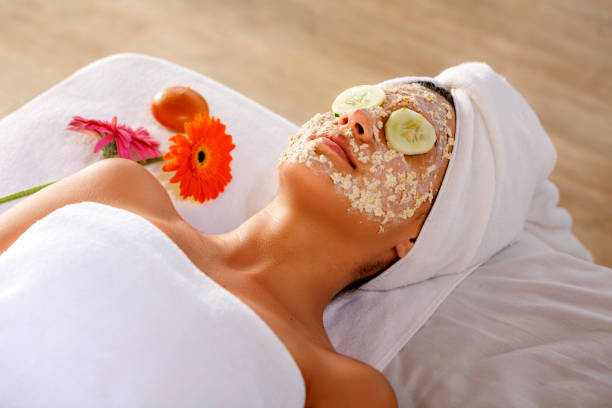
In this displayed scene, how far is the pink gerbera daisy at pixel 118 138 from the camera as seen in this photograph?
164 centimetres

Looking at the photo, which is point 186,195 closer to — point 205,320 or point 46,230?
point 46,230

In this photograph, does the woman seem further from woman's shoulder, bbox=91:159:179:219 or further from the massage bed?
the massage bed

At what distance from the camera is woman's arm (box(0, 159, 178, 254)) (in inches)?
51.7

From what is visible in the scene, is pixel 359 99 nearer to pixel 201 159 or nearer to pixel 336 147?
pixel 336 147

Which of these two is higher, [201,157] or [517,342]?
[201,157]

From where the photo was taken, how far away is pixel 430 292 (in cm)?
154

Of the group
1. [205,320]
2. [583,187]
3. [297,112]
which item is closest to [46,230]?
[205,320]

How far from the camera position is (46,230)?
1.18 m

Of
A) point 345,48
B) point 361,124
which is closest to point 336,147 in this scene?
point 361,124

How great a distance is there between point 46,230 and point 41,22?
2060mm

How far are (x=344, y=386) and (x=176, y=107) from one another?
42.4 inches

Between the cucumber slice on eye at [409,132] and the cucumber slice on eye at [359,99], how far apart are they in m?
0.07

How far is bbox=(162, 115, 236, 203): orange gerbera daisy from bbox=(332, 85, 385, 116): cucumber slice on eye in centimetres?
41

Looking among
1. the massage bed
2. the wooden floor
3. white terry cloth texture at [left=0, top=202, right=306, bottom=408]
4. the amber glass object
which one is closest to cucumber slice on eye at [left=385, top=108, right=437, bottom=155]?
the massage bed
